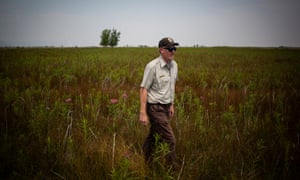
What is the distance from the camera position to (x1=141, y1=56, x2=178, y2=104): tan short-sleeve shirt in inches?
94.7

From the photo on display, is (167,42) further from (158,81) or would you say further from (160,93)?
(160,93)

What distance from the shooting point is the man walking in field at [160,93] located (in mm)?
2396

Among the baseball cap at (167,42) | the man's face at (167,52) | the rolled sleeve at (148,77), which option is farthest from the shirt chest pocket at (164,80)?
the baseball cap at (167,42)

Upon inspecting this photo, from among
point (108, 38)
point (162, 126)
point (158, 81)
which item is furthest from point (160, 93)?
point (108, 38)

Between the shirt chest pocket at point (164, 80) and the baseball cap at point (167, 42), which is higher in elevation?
the baseball cap at point (167, 42)

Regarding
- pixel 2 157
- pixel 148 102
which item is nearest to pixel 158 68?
pixel 148 102

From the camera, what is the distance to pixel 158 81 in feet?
7.93

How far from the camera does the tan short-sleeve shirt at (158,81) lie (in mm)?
2404

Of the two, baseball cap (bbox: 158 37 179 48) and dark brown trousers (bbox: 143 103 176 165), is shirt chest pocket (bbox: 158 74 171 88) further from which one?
baseball cap (bbox: 158 37 179 48)

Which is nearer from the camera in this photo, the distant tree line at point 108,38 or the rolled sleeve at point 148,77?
the rolled sleeve at point 148,77

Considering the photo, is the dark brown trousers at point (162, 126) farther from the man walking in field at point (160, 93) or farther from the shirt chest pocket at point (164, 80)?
the shirt chest pocket at point (164, 80)

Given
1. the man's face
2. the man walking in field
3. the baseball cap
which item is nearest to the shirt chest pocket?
the man walking in field

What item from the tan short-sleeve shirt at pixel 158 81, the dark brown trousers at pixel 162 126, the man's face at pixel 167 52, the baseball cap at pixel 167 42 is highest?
the baseball cap at pixel 167 42

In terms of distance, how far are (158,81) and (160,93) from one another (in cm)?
15
